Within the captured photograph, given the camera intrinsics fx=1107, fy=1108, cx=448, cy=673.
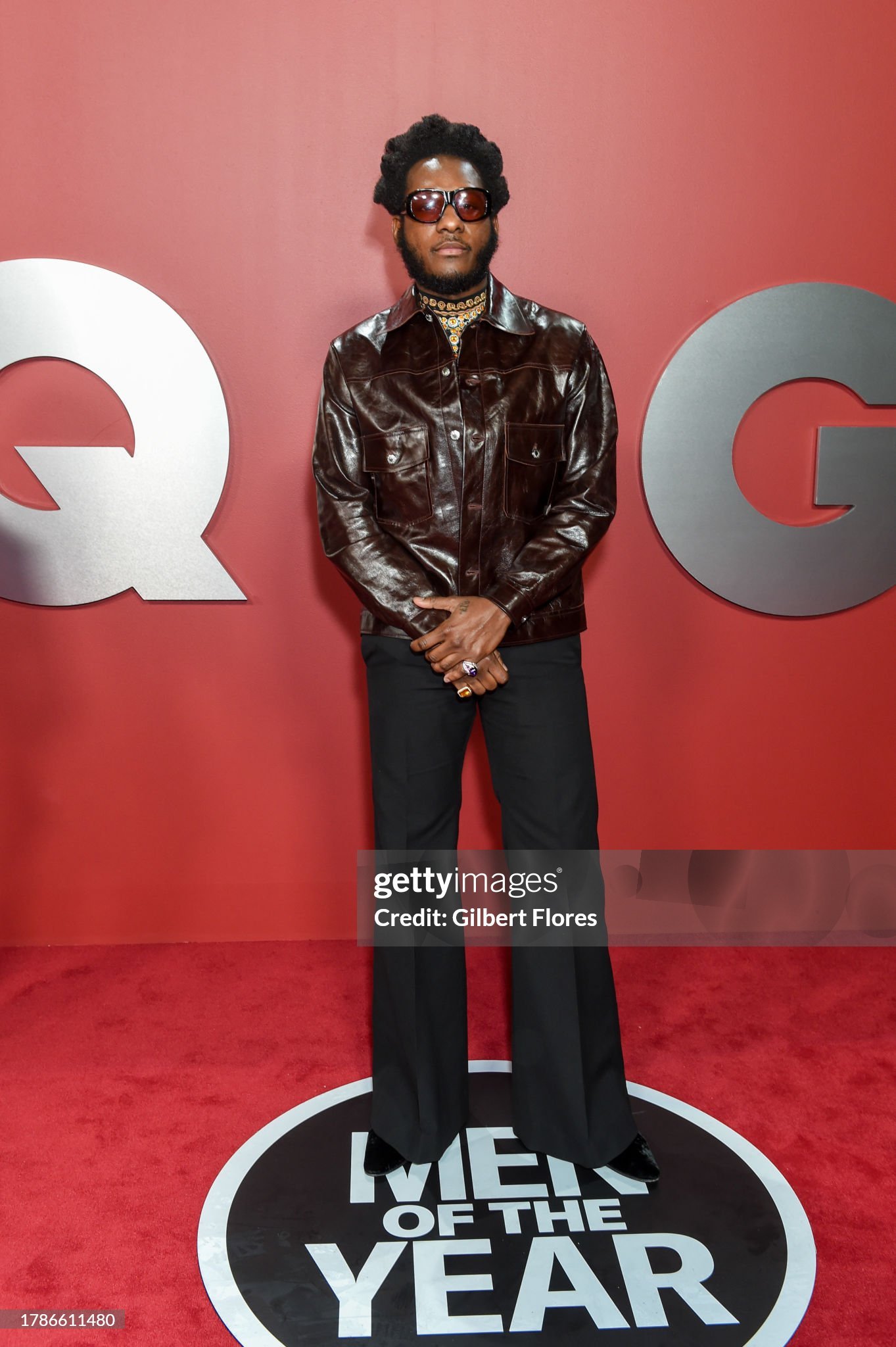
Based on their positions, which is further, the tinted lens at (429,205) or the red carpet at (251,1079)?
the tinted lens at (429,205)

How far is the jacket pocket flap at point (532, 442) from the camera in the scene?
2.16 metres

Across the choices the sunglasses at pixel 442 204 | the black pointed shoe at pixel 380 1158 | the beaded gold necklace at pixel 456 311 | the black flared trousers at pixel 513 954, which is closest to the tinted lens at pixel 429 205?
the sunglasses at pixel 442 204

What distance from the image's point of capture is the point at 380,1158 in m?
2.24

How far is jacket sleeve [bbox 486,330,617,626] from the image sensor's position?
213 centimetres

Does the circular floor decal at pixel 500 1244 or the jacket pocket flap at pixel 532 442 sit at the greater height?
the jacket pocket flap at pixel 532 442

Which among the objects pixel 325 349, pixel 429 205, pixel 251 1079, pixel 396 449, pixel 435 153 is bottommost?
pixel 251 1079

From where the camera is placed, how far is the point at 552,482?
2256mm

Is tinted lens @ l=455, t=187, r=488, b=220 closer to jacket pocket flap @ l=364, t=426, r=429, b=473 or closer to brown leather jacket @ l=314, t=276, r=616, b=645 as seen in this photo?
brown leather jacket @ l=314, t=276, r=616, b=645

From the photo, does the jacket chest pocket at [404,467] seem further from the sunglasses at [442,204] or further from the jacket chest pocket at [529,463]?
the sunglasses at [442,204]

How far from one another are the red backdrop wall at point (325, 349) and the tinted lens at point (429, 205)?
0.82 metres

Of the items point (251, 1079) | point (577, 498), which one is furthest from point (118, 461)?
point (251, 1079)

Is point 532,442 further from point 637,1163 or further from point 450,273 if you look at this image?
point 637,1163

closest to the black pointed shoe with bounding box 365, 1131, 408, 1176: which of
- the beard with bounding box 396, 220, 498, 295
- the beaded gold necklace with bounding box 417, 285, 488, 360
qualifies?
the beaded gold necklace with bounding box 417, 285, 488, 360

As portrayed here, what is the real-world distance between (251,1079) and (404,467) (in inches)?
56.6
